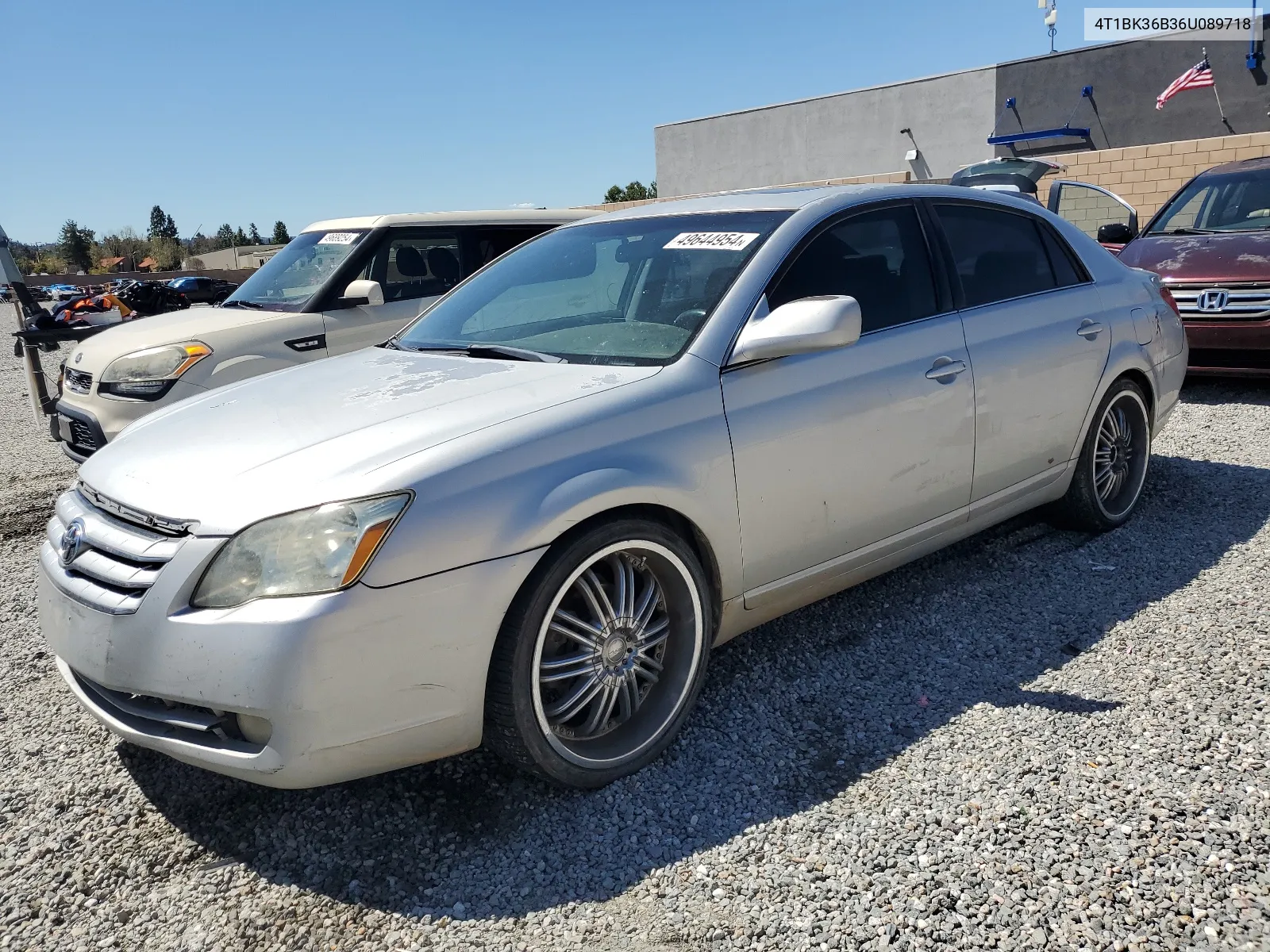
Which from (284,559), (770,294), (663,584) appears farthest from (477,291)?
(284,559)

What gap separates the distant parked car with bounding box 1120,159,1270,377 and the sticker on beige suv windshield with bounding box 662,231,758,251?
4.43 m

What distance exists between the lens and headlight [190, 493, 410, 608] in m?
2.29

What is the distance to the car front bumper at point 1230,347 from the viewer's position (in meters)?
6.96

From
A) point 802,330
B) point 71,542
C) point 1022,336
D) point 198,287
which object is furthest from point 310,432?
point 198,287

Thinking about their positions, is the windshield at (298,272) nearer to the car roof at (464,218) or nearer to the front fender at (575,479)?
the car roof at (464,218)

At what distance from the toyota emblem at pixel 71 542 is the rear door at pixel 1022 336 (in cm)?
304

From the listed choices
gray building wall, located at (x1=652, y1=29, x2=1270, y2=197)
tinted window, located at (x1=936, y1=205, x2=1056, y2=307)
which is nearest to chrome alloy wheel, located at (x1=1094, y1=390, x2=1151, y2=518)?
tinted window, located at (x1=936, y1=205, x2=1056, y2=307)

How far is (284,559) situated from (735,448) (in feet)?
4.41

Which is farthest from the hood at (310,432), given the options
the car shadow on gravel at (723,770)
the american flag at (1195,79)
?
the american flag at (1195,79)

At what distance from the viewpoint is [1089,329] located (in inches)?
168

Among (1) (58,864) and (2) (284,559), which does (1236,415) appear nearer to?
(2) (284,559)

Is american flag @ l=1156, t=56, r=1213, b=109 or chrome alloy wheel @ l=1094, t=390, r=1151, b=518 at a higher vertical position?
american flag @ l=1156, t=56, r=1213, b=109

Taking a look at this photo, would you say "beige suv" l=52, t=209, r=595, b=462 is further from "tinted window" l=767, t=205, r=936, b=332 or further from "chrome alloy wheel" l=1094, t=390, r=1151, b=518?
"chrome alloy wheel" l=1094, t=390, r=1151, b=518

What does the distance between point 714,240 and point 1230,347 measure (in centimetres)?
545
